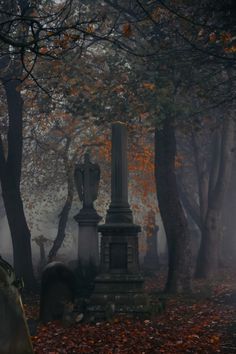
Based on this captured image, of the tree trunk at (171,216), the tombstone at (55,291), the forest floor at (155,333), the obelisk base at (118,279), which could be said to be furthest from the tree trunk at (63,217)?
the tombstone at (55,291)

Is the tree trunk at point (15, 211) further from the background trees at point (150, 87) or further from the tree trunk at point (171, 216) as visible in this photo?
the tree trunk at point (171, 216)

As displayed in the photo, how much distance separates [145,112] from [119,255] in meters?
4.12

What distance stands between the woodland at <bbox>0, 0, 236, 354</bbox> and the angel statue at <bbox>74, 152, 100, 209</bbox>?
136 cm

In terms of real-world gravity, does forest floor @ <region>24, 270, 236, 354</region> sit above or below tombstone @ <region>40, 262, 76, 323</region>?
below

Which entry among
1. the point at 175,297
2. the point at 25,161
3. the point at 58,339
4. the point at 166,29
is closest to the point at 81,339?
the point at 58,339

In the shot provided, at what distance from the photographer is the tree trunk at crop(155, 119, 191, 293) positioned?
14.4 metres

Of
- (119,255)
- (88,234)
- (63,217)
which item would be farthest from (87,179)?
(63,217)

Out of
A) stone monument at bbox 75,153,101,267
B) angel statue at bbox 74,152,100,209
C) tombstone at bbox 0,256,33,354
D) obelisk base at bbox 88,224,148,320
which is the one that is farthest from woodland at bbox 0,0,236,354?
tombstone at bbox 0,256,33,354

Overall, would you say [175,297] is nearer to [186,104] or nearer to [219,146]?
[186,104]

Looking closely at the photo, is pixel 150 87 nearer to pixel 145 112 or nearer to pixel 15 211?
pixel 145 112

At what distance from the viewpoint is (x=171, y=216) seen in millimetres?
14703

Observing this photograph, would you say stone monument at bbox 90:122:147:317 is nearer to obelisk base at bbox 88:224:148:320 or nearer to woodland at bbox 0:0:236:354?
obelisk base at bbox 88:224:148:320

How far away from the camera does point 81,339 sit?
856 cm

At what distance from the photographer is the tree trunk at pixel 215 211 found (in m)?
18.3
